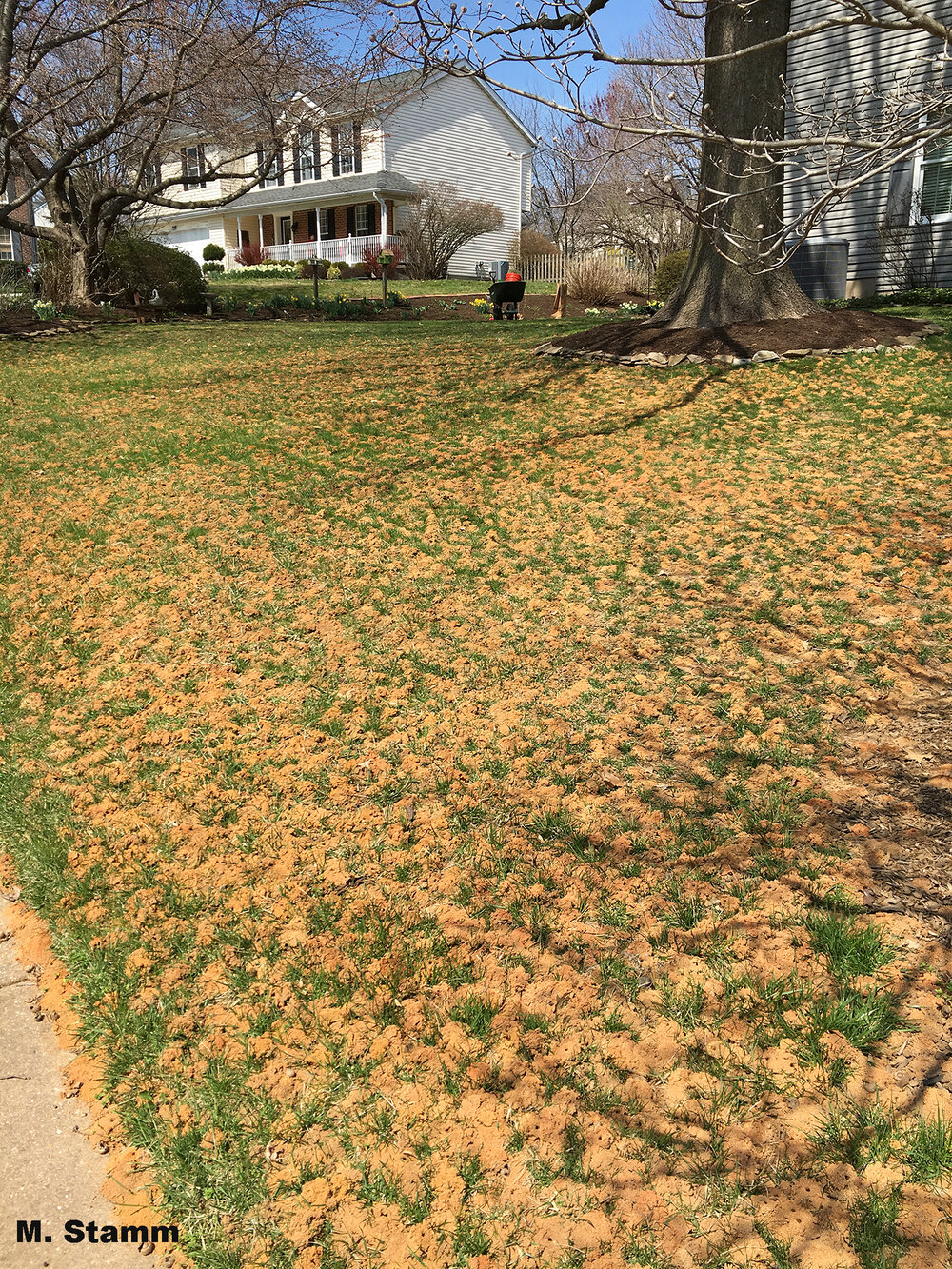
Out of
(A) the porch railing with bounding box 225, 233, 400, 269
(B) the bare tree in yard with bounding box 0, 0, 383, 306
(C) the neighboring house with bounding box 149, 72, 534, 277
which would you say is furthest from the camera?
(C) the neighboring house with bounding box 149, 72, 534, 277

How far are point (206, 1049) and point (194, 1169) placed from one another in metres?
0.38

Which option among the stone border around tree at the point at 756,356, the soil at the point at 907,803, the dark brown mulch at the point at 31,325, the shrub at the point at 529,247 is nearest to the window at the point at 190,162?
the dark brown mulch at the point at 31,325

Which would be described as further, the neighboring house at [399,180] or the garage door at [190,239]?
the garage door at [190,239]

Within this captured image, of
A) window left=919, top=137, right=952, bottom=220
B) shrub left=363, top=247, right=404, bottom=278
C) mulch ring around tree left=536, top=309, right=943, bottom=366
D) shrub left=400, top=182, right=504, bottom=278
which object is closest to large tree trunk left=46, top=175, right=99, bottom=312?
mulch ring around tree left=536, top=309, right=943, bottom=366

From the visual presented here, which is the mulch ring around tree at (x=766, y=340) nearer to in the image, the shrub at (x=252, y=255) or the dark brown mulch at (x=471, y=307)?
the dark brown mulch at (x=471, y=307)

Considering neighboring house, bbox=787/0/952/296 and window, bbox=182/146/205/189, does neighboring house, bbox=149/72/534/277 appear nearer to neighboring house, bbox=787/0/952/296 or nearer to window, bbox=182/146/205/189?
window, bbox=182/146/205/189

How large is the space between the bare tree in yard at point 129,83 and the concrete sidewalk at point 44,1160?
1487cm

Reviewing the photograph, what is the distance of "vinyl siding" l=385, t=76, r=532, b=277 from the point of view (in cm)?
3431

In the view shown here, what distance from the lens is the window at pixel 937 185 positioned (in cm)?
1477

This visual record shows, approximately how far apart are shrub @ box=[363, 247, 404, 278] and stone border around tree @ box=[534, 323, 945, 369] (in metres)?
21.0

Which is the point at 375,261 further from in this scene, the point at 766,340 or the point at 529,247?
the point at 766,340

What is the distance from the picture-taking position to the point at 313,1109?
2.38 metres

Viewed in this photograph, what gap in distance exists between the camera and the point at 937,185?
1499 centimetres

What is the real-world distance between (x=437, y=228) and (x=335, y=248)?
547cm
